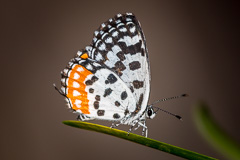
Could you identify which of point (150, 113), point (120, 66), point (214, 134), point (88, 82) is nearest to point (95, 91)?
point (88, 82)

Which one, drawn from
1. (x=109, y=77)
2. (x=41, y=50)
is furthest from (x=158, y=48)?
(x=109, y=77)

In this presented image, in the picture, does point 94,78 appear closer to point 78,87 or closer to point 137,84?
point 78,87

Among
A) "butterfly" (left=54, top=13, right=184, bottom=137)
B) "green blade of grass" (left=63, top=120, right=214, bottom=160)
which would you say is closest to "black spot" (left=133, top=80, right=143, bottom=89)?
"butterfly" (left=54, top=13, right=184, bottom=137)

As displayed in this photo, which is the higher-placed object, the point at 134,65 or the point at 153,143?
the point at 134,65

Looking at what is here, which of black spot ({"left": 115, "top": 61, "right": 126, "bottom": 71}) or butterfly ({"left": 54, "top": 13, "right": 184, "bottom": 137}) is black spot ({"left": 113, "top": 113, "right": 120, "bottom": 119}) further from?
black spot ({"left": 115, "top": 61, "right": 126, "bottom": 71})

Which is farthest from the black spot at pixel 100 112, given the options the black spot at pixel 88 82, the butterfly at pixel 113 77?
the black spot at pixel 88 82

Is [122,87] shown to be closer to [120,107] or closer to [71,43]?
[120,107]


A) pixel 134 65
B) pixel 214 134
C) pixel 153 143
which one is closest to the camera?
pixel 153 143

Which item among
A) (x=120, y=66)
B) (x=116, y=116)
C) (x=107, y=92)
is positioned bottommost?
Result: (x=116, y=116)
